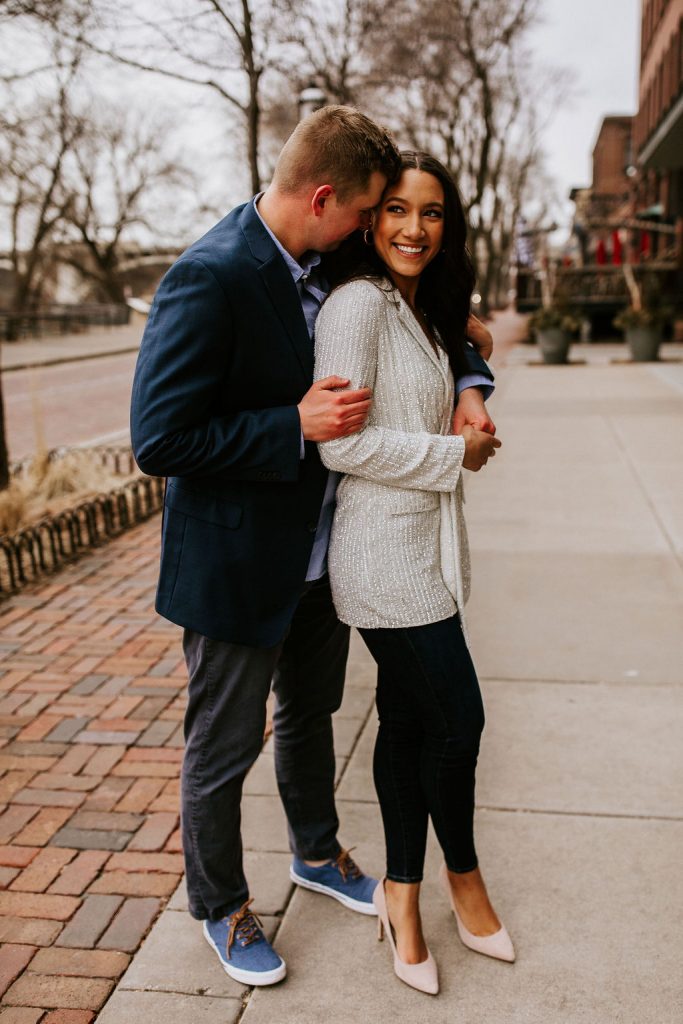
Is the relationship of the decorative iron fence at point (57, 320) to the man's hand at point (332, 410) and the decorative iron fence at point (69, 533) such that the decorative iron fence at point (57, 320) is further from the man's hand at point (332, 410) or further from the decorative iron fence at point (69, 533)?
the man's hand at point (332, 410)

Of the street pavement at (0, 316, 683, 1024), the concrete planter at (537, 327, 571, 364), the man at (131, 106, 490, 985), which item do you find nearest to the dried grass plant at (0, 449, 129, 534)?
the street pavement at (0, 316, 683, 1024)

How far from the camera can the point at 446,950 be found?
8.21 ft

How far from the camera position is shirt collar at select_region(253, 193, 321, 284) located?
2164 millimetres

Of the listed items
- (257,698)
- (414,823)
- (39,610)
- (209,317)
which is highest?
(209,317)

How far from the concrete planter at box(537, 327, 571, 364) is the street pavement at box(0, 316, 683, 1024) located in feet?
40.3

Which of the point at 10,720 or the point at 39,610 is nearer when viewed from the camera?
the point at 10,720

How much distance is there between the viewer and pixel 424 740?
237cm

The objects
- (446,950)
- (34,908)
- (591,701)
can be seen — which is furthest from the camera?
(591,701)

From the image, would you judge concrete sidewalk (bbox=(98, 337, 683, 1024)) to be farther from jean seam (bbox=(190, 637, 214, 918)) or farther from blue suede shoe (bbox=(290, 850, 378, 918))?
jean seam (bbox=(190, 637, 214, 918))

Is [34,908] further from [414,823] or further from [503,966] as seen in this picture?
[503,966]

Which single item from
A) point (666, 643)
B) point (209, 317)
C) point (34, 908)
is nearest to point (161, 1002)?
point (34, 908)

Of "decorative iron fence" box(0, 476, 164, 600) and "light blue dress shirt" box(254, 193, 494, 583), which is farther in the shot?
"decorative iron fence" box(0, 476, 164, 600)

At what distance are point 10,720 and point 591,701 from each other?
238cm

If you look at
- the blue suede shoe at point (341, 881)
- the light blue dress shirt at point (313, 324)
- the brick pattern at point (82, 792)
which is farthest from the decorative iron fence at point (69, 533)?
the light blue dress shirt at point (313, 324)
